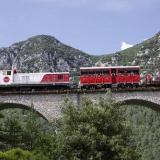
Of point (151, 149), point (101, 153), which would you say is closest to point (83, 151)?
point (101, 153)

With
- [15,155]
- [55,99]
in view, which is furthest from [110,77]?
[15,155]

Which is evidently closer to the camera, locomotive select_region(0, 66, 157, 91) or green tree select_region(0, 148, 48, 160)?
green tree select_region(0, 148, 48, 160)

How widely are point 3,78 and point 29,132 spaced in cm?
1247

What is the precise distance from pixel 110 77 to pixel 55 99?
23.4 feet

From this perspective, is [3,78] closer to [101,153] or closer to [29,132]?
[29,132]

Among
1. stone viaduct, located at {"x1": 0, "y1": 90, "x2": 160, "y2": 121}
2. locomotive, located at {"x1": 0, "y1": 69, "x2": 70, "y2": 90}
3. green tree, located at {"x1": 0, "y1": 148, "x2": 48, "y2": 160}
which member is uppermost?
locomotive, located at {"x1": 0, "y1": 69, "x2": 70, "y2": 90}

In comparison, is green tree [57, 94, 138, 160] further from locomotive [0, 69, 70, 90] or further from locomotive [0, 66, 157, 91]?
locomotive [0, 69, 70, 90]

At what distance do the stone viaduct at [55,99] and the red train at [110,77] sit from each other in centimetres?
235

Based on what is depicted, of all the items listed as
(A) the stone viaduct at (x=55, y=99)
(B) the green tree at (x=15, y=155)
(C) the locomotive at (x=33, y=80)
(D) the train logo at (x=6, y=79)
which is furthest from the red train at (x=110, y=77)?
(B) the green tree at (x=15, y=155)

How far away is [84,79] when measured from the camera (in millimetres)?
62250

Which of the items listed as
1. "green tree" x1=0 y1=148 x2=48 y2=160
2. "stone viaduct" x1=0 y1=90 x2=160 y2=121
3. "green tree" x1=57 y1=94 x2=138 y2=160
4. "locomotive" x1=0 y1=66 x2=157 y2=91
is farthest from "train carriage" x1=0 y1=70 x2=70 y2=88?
"green tree" x1=0 y1=148 x2=48 y2=160

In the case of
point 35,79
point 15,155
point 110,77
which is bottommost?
point 15,155

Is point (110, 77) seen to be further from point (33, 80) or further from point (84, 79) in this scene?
point (33, 80)

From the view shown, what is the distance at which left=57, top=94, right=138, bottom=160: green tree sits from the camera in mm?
32625
